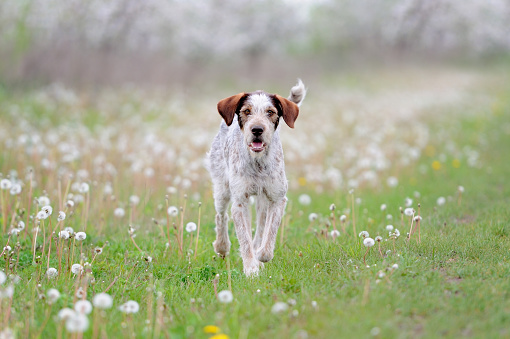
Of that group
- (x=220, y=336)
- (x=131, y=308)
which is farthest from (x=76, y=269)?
(x=220, y=336)

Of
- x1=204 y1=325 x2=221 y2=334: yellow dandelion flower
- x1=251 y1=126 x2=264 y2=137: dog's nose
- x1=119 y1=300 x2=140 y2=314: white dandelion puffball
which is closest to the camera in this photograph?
x1=204 y1=325 x2=221 y2=334: yellow dandelion flower

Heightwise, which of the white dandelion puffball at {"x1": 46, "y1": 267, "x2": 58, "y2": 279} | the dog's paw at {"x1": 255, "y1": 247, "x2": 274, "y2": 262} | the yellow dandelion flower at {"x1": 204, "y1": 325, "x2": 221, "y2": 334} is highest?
the dog's paw at {"x1": 255, "y1": 247, "x2": 274, "y2": 262}

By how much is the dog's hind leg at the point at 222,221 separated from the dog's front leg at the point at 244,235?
500 millimetres

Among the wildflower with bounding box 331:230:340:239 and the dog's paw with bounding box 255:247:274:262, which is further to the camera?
the wildflower with bounding box 331:230:340:239

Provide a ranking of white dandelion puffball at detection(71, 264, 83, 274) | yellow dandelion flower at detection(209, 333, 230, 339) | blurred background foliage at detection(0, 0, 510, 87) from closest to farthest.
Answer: yellow dandelion flower at detection(209, 333, 230, 339), white dandelion puffball at detection(71, 264, 83, 274), blurred background foliage at detection(0, 0, 510, 87)

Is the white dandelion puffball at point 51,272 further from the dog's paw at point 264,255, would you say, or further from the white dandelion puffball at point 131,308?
the dog's paw at point 264,255

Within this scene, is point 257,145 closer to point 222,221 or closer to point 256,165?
point 256,165

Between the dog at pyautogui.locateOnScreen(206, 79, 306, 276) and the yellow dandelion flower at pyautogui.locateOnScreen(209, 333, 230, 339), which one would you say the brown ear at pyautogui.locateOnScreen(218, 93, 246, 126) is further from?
the yellow dandelion flower at pyautogui.locateOnScreen(209, 333, 230, 339)

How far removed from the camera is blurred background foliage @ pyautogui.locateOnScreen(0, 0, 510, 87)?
1903cm

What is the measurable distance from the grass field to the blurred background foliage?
175 inches

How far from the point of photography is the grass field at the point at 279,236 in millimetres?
3658

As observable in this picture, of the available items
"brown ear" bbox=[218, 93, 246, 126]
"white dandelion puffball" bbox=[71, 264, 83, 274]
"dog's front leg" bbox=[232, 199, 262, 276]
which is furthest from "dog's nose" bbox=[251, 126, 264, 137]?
"white dandelion puffball" bbox=[71, 264, 83, 274]

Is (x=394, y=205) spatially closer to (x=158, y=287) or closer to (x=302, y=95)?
(x=302, y=95)

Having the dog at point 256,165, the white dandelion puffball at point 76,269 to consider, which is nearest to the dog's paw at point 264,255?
the dog at point 256,165
